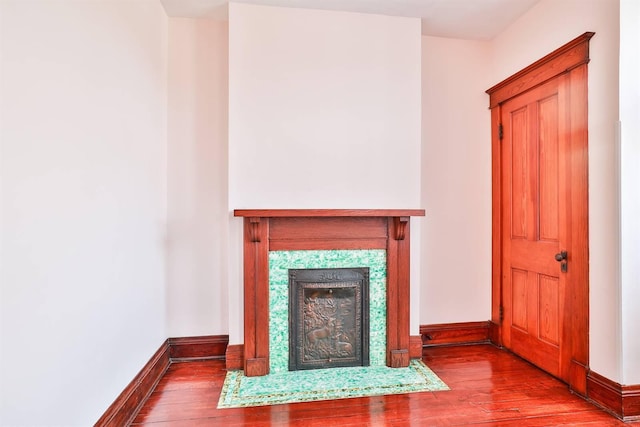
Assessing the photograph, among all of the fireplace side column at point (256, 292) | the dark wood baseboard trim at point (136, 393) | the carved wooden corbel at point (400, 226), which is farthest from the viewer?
the carved wooden corbel at point (400, 226)

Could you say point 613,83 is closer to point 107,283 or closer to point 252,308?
point 252,308

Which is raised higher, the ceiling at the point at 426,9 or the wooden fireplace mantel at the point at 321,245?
the ceiling at the point at 426,9

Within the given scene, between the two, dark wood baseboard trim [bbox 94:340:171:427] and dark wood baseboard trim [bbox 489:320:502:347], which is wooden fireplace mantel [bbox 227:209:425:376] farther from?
dark wood baseboard trim [bbox 489:320:502:347]

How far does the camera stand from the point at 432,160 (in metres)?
3.27

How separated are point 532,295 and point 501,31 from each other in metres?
2.39

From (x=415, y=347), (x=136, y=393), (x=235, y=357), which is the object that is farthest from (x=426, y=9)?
(x=136, y=393)

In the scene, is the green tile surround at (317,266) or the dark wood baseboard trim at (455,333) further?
the dark wood baseboard trim at (455,333)

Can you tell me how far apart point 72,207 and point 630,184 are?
3.08 m

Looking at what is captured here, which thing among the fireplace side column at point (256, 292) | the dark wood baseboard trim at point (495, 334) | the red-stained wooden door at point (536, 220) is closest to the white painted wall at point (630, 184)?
the red-stained wooden door at point (536, 220)

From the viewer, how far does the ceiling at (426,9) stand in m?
2.69

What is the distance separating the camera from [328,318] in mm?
2746

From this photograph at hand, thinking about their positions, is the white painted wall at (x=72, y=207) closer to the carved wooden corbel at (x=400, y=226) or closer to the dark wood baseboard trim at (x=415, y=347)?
the carved wooden corbel at (x=400, y=226)

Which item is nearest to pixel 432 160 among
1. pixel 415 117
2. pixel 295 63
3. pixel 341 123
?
pixel 415 117

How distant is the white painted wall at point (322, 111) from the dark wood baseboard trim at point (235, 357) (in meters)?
0.10
